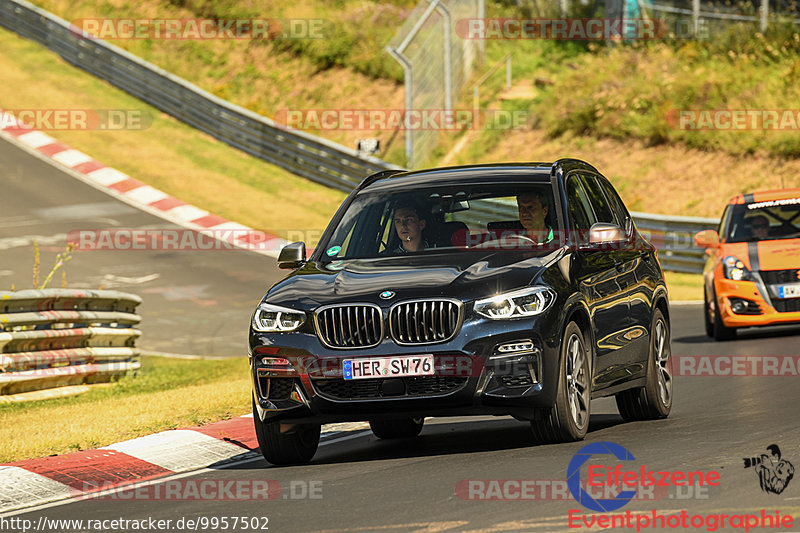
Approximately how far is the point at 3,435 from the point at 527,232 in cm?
444

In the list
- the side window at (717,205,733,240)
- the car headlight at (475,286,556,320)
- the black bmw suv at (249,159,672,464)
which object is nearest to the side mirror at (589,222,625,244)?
the black bmw suv at (249,159,672,464)

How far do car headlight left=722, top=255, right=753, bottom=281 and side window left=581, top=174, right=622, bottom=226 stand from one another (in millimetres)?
5868

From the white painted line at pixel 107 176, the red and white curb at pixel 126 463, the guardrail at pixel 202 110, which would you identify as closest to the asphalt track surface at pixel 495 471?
the red and white curb at pixel 126 463

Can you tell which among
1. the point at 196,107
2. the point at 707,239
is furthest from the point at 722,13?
the point at 707,239

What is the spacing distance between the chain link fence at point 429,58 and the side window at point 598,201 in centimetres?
2101

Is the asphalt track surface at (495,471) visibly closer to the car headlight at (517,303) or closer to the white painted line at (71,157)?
the car headlight at (517,303)

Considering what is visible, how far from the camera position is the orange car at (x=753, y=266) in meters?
16.0

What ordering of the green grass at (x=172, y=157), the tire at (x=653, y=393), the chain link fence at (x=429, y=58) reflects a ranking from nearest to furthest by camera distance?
the tire at (x=653, y=393), the green grass at (x=172, y=157), the chain link fence at (x=429, y=58)

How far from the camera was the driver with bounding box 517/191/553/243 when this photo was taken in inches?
372

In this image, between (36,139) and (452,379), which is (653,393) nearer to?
(452,379)

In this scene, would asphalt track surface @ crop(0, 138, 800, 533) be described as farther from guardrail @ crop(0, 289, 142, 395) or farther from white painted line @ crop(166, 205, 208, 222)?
white painted line @ crop(166, 205, 208, 222)

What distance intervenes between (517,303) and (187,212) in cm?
2118

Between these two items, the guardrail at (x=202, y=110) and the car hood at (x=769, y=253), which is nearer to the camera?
the car hood at (x=769, y=253)

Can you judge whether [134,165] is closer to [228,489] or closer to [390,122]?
[390,122]
